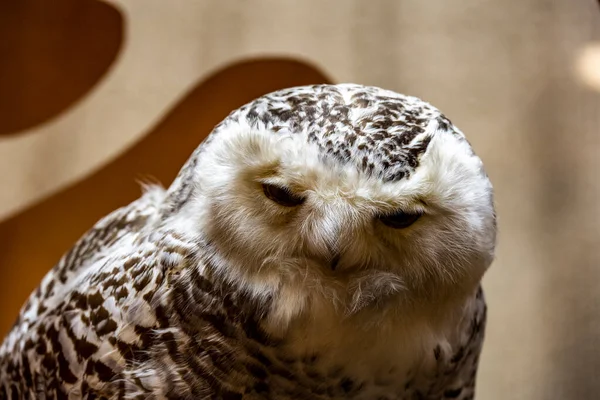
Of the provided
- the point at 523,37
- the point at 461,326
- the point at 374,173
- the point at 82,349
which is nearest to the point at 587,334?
the point at 461,326

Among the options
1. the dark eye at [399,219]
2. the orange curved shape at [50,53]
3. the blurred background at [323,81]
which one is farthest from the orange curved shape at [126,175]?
the dark eye at [399,219]

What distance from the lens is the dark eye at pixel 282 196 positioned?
66 centimetres

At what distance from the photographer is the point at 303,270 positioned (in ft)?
2.38

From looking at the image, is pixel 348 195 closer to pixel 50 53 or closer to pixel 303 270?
pixel 303 270

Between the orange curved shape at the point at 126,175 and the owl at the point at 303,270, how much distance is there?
2.36ft

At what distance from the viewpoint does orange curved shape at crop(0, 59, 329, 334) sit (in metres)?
1.57

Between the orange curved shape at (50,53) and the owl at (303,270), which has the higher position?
the orange curved shape at (50,53)

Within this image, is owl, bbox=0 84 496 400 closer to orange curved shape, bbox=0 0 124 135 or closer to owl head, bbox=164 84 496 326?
owl head, bbox=164 84 496 326

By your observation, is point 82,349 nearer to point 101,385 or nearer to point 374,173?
point 101,385

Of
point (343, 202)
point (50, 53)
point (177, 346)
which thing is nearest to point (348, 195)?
point (343, 202)

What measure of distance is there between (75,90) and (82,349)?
41.8 inches

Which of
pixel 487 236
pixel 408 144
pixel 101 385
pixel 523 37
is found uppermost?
pixel 523 37

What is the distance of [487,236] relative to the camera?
0.75 m

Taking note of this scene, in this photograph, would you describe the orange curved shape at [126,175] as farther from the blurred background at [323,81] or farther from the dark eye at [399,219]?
the dark eye at [399,219]
